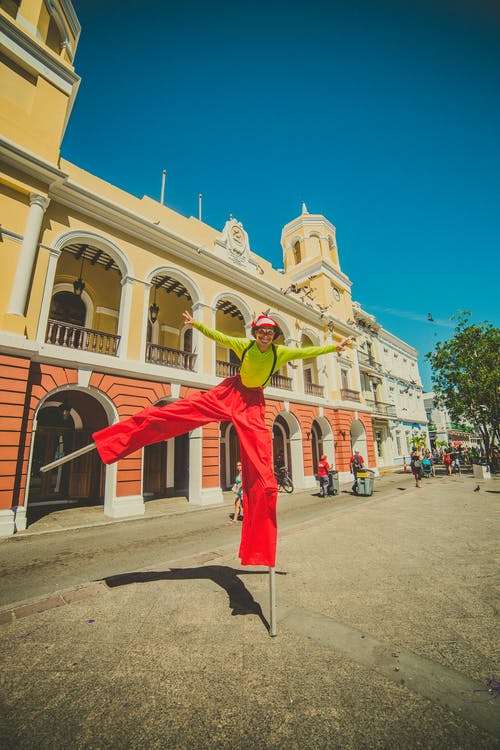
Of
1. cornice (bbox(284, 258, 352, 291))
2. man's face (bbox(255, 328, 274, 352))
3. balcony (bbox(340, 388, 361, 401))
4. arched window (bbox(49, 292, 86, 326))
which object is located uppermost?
cornice (bbox(284, 258, 352, 291))

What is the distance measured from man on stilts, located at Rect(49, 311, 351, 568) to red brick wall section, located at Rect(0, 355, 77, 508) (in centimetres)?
550

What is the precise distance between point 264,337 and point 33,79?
42.0 ft

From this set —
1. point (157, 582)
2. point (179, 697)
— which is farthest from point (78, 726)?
point (157, 582)

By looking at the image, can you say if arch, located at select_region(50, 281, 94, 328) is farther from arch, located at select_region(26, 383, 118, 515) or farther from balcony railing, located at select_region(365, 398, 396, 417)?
balcony railing, located at select_region(365, 398, 396, 417)

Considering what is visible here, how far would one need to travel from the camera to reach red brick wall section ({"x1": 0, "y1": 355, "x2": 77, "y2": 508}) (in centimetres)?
736

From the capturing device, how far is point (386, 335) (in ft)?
102

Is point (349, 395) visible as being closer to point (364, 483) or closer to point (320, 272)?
point (364, 483)

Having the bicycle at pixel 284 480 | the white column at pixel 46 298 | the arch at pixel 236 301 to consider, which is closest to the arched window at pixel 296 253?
the arch at pixel 236 301

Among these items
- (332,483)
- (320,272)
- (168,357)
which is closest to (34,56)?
(168,357)

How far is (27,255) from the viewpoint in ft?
27.6

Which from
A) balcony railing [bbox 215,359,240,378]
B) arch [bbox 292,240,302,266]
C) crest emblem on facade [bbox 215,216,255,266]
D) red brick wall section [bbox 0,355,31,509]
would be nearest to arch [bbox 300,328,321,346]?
crest emblem on facade [bbox 215,216,255,266]

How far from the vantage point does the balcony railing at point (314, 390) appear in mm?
18734

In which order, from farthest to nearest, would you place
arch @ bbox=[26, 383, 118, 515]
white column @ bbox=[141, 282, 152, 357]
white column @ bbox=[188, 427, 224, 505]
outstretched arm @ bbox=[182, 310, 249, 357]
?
arch @ bbox=[26, 383, 118, 515], white column @ bbox=[188, 427, 224, 505], white column @ bbox=[141, 282, 152, 357], outstretched arm @ bbox=[182, 310, 249, 357]

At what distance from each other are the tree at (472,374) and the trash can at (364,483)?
43.4ft
